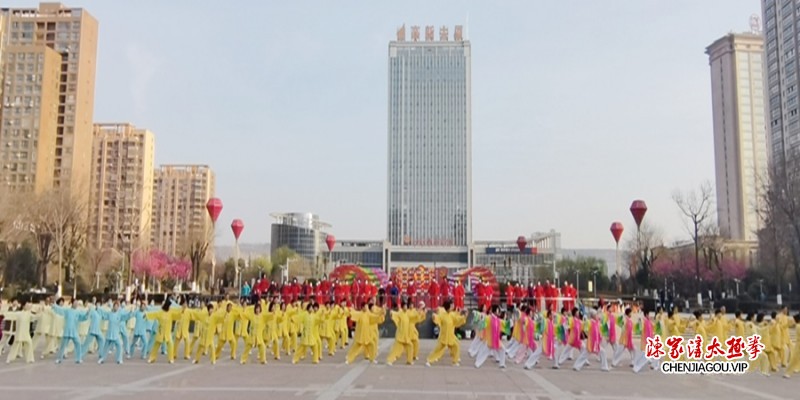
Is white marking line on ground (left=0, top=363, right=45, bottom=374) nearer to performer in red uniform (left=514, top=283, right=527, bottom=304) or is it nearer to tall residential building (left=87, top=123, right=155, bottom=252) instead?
performer in red uniform (left=514, top=283, right=527, bottom=304)

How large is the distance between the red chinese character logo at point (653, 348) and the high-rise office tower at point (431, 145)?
8953 cm

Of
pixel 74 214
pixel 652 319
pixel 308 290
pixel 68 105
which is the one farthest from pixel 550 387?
pixel 68 105

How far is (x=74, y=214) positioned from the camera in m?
40.9

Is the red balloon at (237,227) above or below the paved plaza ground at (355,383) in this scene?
above

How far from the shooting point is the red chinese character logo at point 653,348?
12969mm

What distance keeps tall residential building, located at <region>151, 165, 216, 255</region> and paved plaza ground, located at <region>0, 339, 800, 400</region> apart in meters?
90.7

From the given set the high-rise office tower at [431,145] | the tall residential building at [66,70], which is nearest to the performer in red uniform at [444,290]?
the tall residential building at [66,70]

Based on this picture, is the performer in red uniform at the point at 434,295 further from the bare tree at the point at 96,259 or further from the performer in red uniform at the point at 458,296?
the bare tree at the point at 96,259

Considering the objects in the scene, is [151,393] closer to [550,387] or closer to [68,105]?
[550,387]

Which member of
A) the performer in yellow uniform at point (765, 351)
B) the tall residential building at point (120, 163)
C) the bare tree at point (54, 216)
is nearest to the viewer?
the performer in yellow uniform at point (765, 351)

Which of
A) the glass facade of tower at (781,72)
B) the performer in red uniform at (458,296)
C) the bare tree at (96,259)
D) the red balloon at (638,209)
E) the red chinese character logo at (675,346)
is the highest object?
the glass facade of tower at (781,72)

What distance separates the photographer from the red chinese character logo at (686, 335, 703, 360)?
41.1 feet

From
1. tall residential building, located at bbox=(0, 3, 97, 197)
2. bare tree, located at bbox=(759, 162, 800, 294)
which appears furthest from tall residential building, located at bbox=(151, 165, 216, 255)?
bare tree, located at bbox=(759, 162, 800, 294)

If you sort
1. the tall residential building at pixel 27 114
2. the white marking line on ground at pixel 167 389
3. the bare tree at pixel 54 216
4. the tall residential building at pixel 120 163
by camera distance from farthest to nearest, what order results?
the tall residential building at pixel 120 163, the tall residential building at pixel 27 114, the bare tree at pixel 54 216, the white marking line on ground at pixel 167 389
